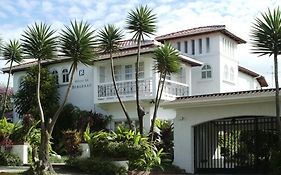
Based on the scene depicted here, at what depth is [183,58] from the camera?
29.0 m

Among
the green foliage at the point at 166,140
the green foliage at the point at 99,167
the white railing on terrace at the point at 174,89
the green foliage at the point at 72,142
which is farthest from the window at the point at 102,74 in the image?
the green foliage at the point at 99,167

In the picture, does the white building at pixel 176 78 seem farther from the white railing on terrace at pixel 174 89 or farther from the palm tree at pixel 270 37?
the palm tree at pixel 270 37

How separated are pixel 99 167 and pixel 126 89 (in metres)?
10.6

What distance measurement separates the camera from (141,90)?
2823 cm

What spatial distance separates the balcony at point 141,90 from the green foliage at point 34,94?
11.6ft

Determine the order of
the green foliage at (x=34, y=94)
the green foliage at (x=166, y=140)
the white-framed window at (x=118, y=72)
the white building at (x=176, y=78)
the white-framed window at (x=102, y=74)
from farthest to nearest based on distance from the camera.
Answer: the green foliage at (x=34, y=94) < the white-framed window at (x=102, y=74) < the white-framed window at (x=118, y=72) < the green foliage at (x=166, y=140) < the white building at (x=176, y=78)

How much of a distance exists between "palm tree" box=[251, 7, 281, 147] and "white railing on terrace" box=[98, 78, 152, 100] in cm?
1081

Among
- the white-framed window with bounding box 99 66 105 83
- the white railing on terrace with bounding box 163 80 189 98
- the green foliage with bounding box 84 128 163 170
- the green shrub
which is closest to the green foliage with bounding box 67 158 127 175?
the green foliage with bounding box 84 128 163 170

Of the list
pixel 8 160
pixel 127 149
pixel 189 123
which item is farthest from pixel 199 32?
pixel 8 160

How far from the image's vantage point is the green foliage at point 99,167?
18.3 metres

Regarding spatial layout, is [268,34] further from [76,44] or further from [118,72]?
[118,72]

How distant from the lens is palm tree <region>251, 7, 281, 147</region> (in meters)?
17.5

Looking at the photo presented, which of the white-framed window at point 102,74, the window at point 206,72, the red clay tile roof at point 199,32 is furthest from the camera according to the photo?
the window at point 206,72

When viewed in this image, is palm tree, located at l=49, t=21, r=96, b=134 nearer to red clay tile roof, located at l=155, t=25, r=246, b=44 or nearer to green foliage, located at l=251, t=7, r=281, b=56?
green foliage, located at l=251, t=7, r=281, b=56
